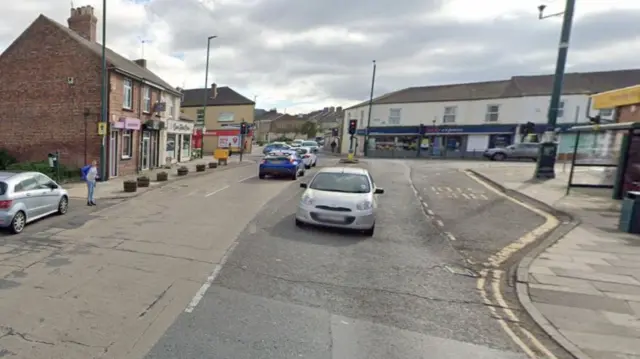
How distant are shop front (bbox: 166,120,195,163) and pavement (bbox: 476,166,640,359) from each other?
950 inches

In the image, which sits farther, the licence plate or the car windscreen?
the car windscreen

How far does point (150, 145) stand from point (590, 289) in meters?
22.9

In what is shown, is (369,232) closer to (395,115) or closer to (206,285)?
(206,285)

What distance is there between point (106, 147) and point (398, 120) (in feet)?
104

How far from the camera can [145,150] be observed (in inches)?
838

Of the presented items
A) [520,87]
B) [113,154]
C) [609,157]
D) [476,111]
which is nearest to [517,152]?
[476,111]

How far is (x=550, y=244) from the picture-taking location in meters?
7.27

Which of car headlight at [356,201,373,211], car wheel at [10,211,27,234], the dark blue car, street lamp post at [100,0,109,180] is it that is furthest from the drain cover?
street lamp post at [100,0,109,180]

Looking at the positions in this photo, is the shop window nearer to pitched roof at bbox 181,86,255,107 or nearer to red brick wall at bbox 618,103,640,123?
pitched roof at bbox 181,86,255,107

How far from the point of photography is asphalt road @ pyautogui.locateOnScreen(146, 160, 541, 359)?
11.3ft

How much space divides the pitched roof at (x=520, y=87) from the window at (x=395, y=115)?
3.81ft

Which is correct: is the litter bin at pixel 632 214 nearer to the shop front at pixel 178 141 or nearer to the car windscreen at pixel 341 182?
the car windscreen at pixel 341 182

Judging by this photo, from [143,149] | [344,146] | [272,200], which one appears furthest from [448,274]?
[344,146]

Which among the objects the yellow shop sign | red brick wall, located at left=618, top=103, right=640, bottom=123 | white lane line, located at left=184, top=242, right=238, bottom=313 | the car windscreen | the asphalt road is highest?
the yellow shop sign
